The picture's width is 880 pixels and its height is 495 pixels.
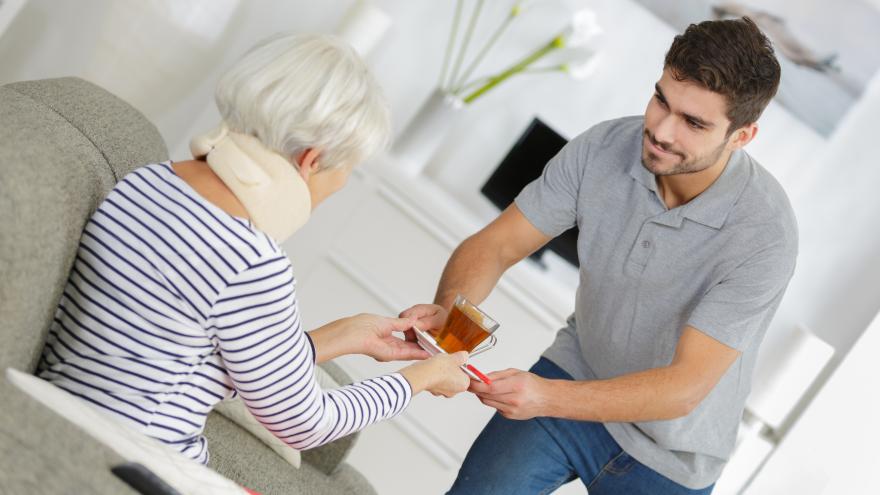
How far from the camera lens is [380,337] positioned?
206 cm

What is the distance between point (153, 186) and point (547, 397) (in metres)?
0.95

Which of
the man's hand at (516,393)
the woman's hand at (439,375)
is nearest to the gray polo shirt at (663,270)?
the man's hand at (516,393)

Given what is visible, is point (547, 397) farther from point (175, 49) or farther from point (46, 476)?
point (175, 49)

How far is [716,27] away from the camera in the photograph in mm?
2119

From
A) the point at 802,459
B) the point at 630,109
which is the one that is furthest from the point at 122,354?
the point at 630,109

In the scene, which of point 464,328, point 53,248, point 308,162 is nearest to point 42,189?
point 53,248

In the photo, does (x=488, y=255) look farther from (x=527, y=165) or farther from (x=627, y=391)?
(x=527, y=165)

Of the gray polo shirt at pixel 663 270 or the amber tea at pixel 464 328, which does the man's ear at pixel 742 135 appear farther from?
the amber tea at pixel 464 328

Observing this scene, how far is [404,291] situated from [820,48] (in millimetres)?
1799

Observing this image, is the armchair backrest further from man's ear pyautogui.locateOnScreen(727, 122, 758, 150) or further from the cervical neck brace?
man's ear pyautogui.locateOnScreen(727, 122, 758, 150)

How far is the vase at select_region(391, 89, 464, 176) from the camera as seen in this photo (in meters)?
4.09

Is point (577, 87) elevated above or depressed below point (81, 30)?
above

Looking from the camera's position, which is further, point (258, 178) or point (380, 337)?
point (380, 337)

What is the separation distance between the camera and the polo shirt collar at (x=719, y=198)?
222 cm
